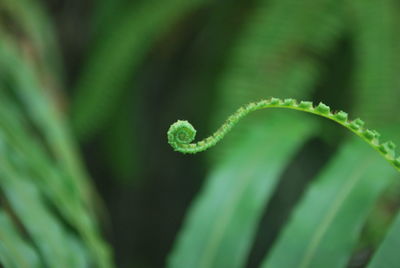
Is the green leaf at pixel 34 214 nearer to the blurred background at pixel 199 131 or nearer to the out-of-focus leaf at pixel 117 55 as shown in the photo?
the blurred background at pixel 199 131

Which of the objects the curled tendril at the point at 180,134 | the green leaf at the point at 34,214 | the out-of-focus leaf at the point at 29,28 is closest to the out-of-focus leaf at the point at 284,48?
the out-of-focus leaf at the point at 29,28

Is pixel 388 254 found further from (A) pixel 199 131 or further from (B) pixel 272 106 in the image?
(A) pixel 199 131

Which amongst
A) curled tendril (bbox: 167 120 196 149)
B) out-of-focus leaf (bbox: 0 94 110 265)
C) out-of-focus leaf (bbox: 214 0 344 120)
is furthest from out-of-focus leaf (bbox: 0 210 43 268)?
out-of-focus leaf (bbox: 214 0 344 120)

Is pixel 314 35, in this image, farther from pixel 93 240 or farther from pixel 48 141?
pixel 93 240

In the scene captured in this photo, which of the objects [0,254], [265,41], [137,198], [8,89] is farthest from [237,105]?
[137,198]

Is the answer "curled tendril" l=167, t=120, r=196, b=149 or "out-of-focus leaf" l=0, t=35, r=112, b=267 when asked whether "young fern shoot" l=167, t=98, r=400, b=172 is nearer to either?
"curled tendril" l=167, t=120, r=196, b=149

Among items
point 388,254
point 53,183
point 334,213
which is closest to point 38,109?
point 53,183
